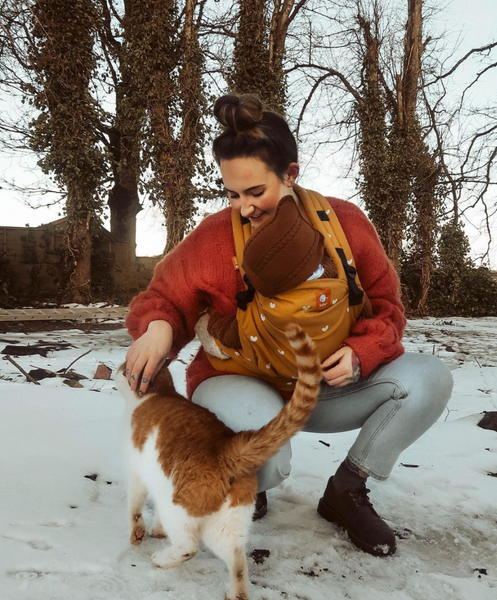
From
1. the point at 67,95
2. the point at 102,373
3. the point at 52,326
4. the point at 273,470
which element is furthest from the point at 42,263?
the point at 273,470

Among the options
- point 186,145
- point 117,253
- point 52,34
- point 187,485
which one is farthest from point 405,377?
point 117,253

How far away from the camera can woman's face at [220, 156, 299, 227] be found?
1869 mm

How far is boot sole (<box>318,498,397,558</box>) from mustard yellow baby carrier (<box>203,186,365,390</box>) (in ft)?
1.76

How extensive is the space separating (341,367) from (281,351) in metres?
0.24

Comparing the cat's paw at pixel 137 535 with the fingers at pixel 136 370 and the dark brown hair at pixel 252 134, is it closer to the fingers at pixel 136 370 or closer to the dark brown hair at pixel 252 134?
the fingers at pixel 136 370

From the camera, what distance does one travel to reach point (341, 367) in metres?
1.83

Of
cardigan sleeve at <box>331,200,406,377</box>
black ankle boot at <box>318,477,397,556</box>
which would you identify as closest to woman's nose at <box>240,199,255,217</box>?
cardigan sleeve at <box>331,200,406,377</box>

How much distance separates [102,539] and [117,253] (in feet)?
38.8

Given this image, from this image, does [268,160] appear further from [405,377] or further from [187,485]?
[187,485]

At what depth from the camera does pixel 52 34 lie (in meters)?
9.98

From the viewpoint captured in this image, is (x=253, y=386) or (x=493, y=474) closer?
(x=253, y=386)

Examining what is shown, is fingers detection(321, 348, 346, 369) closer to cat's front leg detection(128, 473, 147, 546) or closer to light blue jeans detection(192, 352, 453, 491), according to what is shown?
light blue jeans detection(192, 352, 453, 491)

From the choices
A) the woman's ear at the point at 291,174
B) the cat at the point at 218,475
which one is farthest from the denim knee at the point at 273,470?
the woman's ear at the point at 291,174

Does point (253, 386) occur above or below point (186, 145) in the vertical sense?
below
